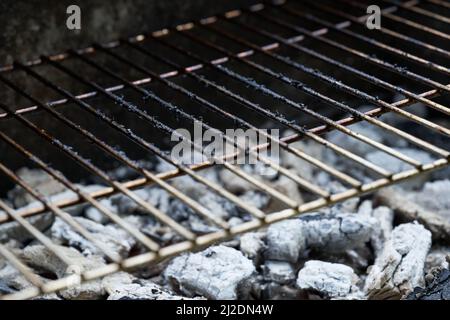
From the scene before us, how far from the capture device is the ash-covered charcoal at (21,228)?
2.28 metres

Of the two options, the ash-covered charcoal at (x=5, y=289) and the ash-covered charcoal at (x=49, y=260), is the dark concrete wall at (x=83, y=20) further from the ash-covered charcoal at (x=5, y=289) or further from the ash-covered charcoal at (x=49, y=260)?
the ash-covered charcoal at (x=5, y=289)

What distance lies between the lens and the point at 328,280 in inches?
79.6

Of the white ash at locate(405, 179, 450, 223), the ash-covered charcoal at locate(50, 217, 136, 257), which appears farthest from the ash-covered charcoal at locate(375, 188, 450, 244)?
the ash-covered charcoal at locate(50, 217, 136, 257)

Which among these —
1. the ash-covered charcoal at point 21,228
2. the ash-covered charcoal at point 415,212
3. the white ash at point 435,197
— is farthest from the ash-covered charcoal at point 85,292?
the white ash at point 435,197

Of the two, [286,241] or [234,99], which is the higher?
[234,99]

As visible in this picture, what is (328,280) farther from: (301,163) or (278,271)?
(301,163)

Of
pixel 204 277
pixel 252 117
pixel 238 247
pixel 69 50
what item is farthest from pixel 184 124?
pixel 204 277

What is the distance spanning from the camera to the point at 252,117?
2.89 metres

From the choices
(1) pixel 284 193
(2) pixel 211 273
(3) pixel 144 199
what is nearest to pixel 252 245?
(2) pixel 211 273

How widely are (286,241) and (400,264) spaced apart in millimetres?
292

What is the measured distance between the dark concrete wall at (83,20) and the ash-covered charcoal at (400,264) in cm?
98

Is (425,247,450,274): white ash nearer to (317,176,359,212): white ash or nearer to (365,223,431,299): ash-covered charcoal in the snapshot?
(365,223,431,299): ash-covered charcoal

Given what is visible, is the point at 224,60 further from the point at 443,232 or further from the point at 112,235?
the point at 443,232

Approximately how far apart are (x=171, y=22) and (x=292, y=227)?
0.82 metres
